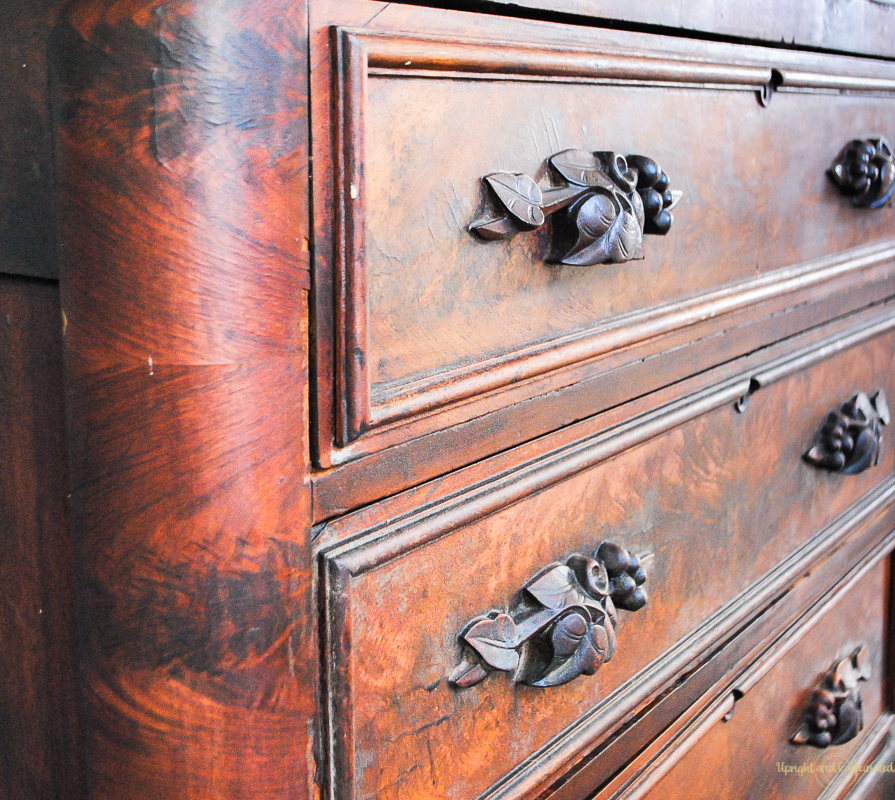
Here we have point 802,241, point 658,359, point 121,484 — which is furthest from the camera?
point 802,241

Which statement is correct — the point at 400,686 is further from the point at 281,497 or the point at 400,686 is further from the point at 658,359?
the point at 658,359

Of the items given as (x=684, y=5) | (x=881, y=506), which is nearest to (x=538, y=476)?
(x=684, y=5)

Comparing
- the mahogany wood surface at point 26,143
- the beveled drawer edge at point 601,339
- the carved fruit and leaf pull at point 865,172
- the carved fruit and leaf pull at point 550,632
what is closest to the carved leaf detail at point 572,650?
the carved fruit and leaf pull at point 550,632

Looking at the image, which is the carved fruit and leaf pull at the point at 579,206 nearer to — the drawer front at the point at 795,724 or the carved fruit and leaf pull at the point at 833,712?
the drawer front at the point at 795,724

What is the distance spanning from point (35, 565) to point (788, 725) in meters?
0.63

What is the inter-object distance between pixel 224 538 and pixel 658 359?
0.29 m

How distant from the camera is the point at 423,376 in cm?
34

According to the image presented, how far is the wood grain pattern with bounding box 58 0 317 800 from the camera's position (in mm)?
254

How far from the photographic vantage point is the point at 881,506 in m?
0.84

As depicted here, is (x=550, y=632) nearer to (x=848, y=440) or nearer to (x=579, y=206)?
(x=579, y=206)

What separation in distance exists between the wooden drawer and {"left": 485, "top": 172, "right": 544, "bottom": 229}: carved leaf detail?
0.32 metres

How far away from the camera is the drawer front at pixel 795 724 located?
604 millimetres

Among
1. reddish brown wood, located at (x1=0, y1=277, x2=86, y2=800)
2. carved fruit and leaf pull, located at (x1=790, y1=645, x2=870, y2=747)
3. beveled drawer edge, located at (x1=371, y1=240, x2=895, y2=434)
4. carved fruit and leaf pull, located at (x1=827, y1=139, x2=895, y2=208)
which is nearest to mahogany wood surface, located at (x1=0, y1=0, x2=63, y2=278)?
reddish brown wood, located at (x1=0, y1=277, x2=86, y2=800)

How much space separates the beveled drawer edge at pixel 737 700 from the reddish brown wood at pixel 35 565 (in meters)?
0.28
